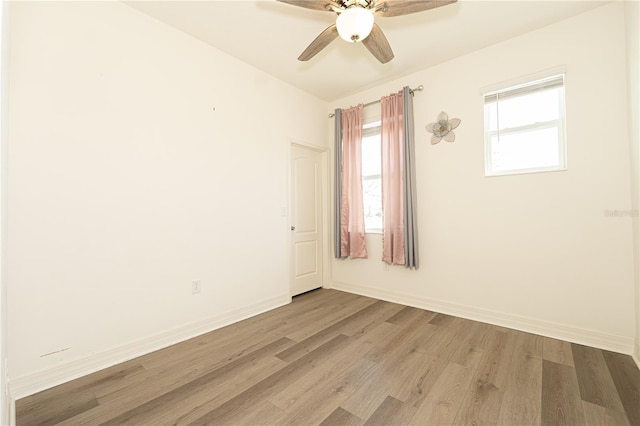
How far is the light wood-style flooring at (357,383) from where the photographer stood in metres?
1.60

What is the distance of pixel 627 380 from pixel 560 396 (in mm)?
604

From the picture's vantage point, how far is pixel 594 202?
238 centimetres

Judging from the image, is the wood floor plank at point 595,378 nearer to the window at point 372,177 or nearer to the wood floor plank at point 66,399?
the window at point 372,177

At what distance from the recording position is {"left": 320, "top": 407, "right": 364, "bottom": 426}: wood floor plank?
153 cm

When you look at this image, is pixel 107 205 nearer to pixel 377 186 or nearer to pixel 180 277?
pixel 180 277

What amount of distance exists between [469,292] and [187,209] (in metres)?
3.05

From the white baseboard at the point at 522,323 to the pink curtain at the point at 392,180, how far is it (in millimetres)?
491

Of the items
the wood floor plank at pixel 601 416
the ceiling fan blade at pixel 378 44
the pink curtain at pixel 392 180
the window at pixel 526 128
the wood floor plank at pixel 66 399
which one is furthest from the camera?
the pink curtain at pixel 392 180

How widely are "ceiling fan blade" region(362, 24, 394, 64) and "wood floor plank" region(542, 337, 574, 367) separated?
9.13 ft

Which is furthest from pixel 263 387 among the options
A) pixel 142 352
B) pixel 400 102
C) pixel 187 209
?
pixel 400 102

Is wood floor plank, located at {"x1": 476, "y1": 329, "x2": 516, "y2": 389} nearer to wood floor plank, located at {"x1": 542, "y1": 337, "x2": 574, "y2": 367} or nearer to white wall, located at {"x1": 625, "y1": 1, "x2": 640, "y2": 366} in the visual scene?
wood floor plank, located at {"x1": 542, "y1": 337, "x2": 574, "y2": 367}

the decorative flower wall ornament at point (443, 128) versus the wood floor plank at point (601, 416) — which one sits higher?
the decorative flower wall ornament at point (443, 128)

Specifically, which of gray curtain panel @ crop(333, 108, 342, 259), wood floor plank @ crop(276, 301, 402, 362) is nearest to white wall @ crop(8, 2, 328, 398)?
wood floor plank @ crop(276, 301, 402, 362)

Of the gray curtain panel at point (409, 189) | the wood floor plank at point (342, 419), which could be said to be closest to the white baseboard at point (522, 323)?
the gray curtain panel at point (409, 189)
